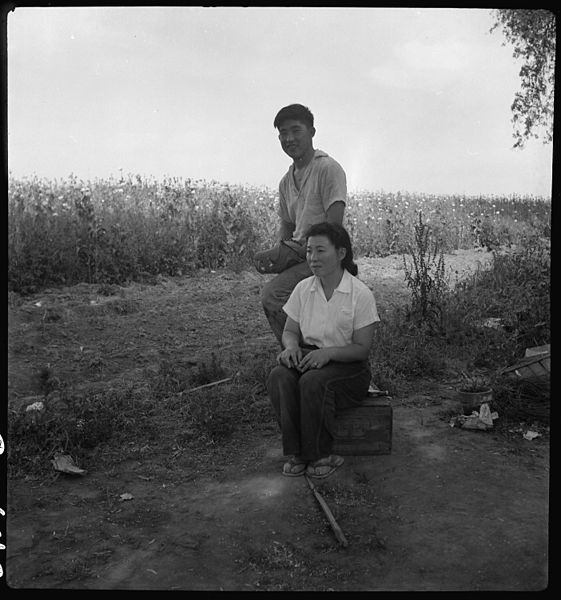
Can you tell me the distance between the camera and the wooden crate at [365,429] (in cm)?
396

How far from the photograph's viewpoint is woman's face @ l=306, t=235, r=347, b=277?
3.80 metres

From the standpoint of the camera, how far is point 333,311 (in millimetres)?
3842

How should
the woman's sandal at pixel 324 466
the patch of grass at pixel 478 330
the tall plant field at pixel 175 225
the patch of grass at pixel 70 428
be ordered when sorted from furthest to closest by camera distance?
1. the tall plant field at pixel 175 225
2. the patch of grass at pixel 478 330
3. the patch of grass at pixel 70 428
4. the woman's sandal at pixel 324 466

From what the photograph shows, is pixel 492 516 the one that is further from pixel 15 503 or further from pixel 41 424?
pixel 41 424

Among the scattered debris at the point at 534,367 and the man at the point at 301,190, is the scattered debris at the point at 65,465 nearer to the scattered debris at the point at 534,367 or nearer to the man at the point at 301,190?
the man at the point at 301,190

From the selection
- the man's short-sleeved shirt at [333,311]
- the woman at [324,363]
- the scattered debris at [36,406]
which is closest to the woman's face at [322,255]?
the woman at [324,363]

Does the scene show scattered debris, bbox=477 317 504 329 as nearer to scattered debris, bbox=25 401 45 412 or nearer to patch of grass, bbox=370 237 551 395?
patch of grass, bbox=370 237 551 395

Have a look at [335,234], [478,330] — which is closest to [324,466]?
[335,234]

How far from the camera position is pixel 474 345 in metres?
6.03

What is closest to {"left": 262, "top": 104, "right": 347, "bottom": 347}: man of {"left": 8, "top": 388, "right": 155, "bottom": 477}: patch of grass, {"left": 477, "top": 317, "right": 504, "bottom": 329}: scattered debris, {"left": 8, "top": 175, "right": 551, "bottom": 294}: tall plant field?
{"left": 8, "top": 388, "right": 155, "bottom": 477}: patch of grass

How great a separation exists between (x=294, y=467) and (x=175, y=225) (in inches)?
271

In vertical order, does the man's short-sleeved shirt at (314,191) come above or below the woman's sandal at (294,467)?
above

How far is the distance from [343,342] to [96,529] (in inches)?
66.8

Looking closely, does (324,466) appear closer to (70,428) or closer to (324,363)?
(324,363)
